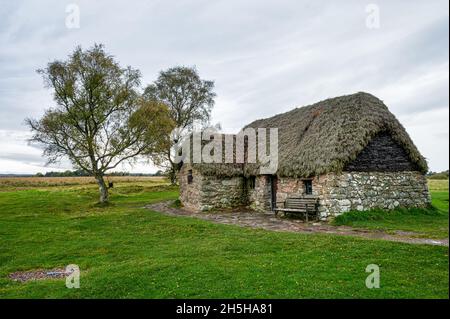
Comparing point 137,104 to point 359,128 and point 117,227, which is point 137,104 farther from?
point 359,128

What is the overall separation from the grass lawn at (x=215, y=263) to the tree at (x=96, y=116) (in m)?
11.6

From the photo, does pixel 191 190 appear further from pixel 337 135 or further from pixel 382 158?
pixel 382 158

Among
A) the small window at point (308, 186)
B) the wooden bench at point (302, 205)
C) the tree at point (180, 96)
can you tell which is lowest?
the wooden bench at point (302, 205)

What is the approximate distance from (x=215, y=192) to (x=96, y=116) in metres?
11.8

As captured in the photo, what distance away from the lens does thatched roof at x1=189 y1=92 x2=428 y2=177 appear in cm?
1595

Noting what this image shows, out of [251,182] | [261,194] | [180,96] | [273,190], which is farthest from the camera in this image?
[180,96]

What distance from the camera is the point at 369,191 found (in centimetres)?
1591

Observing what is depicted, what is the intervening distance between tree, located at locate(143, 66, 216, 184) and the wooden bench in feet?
81.1

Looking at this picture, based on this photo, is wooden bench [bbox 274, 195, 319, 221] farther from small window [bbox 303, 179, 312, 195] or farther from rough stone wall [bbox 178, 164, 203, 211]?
rough stone wall [bbox 178, 164, 203, 211]

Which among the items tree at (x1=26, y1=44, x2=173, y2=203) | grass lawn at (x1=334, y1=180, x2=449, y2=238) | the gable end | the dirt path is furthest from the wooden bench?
tree at (x1=26, y1=44, x2=173, y2=203)

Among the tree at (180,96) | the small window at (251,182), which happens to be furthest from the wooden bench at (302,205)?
the tree at (180,96)

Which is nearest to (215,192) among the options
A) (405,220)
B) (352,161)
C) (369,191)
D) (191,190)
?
(191,190)

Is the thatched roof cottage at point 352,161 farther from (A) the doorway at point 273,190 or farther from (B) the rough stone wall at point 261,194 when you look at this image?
(B) the rough stone wall at point 261,194

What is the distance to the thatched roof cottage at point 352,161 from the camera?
15.6 meters
